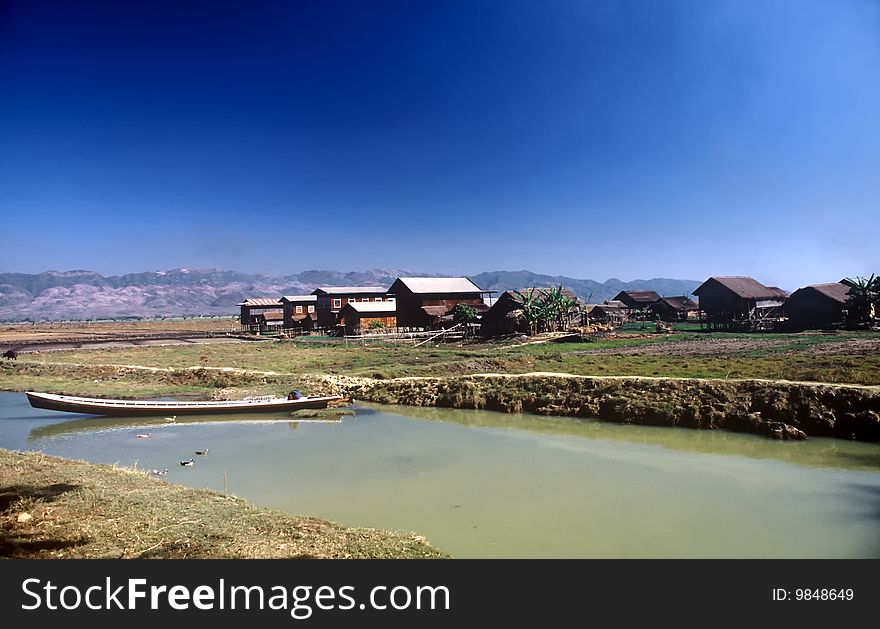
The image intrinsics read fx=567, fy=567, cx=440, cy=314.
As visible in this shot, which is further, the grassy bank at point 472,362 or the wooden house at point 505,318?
the wooden house at point 505,318

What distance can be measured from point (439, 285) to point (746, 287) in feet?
95.8

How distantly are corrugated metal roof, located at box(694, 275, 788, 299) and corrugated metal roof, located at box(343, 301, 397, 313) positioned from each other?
29665mm

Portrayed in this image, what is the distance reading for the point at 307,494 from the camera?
1218 cm

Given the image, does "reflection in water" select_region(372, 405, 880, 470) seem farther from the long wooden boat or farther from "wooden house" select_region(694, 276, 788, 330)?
"wooden house" select_region(694, 276, 788, 330)

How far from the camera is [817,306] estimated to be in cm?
4484

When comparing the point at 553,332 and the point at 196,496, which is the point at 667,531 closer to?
the point at 196,496

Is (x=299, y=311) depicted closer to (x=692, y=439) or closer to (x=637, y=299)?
(x=637, y=299)

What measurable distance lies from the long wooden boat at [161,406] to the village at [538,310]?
1120 inches

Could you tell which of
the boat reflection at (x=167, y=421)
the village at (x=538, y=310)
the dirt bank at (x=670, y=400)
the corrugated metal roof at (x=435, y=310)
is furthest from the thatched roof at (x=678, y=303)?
the boat reflection at (x=167, y=421)

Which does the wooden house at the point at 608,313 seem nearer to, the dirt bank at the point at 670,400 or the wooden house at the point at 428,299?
the wooden house at the point at 428,299

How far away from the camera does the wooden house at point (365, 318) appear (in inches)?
2226
